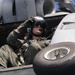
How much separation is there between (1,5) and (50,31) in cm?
124

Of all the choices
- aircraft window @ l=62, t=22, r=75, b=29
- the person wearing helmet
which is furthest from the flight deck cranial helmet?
aircraft window @ l=62, t=22, r=75, b=29

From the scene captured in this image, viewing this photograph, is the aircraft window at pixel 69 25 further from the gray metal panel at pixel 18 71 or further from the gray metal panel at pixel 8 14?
the gray metal panel at pixel 8 14

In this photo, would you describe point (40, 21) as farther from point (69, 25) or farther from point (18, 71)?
point (18, 71)

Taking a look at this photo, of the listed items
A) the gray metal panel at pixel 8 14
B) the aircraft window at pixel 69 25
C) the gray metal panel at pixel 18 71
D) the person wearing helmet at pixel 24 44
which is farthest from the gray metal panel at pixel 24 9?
the gray metal panel at pixel 18 71

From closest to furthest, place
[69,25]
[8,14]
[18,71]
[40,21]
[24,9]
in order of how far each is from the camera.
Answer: [18,71], [69,25], [40,21], [24,9], [8,14]

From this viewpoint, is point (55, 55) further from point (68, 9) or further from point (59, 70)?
point (68, 9)

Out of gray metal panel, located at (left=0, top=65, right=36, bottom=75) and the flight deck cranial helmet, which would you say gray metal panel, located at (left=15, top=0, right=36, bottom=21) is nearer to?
the flight deck cranial helmet

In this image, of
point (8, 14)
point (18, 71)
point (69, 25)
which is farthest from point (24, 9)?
point (18, 71)

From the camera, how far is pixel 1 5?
244 inches

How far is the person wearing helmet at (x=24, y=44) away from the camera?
173 inches

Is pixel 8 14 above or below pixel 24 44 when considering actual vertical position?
above

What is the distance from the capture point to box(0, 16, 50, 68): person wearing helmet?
4.39 meters

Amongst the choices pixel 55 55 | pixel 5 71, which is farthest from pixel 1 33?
pixel 55 55

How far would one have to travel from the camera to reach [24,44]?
15.9 ft
